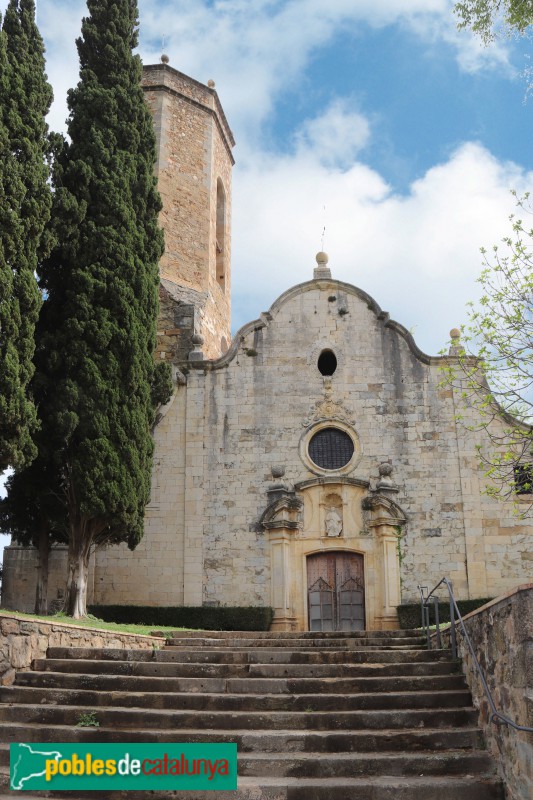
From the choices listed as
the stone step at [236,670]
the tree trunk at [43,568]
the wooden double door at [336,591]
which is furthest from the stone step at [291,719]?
the wooden double door at [336,591]

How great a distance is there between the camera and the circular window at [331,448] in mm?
17781

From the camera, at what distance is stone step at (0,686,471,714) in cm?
797

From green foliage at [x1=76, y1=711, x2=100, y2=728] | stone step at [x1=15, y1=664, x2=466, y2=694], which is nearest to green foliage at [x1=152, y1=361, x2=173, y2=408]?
stone step at [x1=15, y1=664, x2=466, y2=694]

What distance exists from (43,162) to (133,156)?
391cm

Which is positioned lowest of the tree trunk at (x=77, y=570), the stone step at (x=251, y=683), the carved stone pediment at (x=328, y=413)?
the stone step at (x=251, y=683)

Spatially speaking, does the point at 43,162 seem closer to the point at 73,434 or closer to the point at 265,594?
the point at 73,434

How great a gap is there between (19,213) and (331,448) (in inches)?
352

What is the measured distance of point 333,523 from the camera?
17219 millimetres

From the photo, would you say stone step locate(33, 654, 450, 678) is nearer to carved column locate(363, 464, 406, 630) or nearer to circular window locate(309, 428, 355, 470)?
carved column locate(363, 464, 406, 630)

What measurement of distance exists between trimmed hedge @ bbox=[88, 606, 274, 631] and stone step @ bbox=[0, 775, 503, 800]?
32.8ft

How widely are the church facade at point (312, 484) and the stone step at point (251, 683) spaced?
8024 millimetres

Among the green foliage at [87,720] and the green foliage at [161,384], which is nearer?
the green foliage at [87,720]

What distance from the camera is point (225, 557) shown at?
56.3 ft

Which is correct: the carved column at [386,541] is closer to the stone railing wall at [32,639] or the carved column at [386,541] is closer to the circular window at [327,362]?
the circular window at [327,362]
